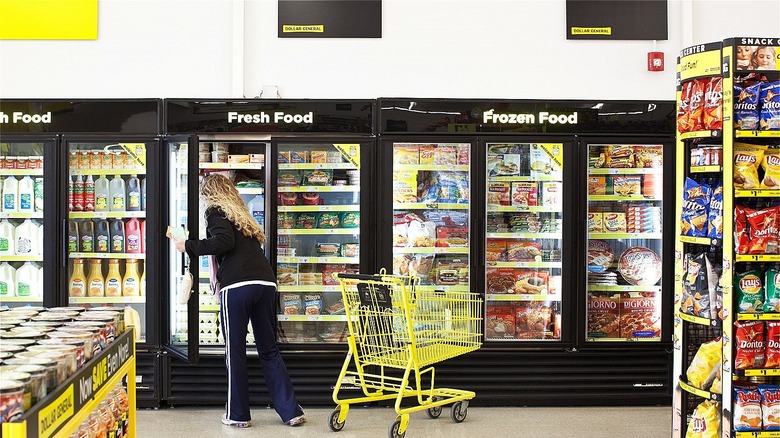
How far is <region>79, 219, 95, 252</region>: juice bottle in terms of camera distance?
232 inches

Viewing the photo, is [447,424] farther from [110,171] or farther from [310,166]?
[110,171]

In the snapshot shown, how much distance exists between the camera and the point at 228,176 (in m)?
6.14

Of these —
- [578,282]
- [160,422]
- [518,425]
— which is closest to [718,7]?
[578,282]

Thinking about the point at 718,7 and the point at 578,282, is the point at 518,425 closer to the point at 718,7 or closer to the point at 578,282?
the point at 578,282

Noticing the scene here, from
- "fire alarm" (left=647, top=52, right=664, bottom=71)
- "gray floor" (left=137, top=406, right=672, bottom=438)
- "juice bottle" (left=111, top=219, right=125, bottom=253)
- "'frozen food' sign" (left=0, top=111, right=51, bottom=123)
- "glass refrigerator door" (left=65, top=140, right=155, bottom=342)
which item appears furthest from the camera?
"fire alarm" (left=647, top=52, right=664, bottom=71)

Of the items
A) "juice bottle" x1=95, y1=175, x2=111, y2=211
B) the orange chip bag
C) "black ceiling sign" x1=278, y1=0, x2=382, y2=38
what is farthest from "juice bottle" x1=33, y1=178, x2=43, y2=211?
the orange chip bag

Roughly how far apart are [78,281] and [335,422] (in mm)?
2154

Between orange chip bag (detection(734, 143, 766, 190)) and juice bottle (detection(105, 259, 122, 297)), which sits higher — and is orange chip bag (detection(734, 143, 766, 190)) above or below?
above

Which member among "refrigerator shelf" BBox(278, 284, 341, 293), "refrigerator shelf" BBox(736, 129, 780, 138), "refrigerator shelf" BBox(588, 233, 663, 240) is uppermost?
"refrigerator shelf" BBox(736, 129, 780, 138)

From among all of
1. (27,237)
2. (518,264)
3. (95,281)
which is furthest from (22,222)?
(518,264)

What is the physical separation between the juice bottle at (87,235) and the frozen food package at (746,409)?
4266 mm

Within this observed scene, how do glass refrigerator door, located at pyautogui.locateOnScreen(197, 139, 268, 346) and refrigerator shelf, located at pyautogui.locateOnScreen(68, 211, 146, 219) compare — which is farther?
glass refrigerator door, located at pyautogui.locateOnScreen(197, 139, 268, 346)

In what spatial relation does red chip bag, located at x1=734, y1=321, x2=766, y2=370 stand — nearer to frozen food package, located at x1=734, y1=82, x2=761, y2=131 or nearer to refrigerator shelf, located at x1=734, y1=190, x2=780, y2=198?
refrigerator shelf, located at x1=734, y1=190, x2=780, y2=198

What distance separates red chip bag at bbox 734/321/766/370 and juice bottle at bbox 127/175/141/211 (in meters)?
4.01
